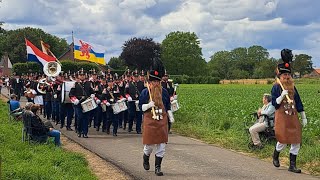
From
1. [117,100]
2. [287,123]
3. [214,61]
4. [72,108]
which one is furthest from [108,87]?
[214,61]

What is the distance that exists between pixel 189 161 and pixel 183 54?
93.6 metres

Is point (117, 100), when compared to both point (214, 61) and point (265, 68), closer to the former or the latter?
point (265, 68)

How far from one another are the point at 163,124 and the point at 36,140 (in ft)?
11.9

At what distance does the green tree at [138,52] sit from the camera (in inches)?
3068

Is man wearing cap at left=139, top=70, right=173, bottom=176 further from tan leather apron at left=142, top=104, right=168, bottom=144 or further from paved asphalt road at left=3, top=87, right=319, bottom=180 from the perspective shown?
paved asphalt road at left=3, top=87, right=319, bottom=180

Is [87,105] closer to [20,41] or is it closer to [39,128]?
[39,128]

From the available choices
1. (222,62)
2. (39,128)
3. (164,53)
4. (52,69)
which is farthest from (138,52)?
(39,128)

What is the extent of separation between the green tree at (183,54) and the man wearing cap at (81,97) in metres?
83.8

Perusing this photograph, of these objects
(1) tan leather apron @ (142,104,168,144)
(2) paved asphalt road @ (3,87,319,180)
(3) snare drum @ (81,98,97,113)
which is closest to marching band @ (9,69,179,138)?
(3) snare drum @ (81,98,97,113)

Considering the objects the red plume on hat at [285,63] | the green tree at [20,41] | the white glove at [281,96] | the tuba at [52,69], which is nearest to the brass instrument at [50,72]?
the tuba at [52,69]

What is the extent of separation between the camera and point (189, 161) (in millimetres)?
9750

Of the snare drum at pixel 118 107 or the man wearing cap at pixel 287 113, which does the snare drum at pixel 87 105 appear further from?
the man wearing cap at pixel 287 113

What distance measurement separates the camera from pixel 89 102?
13.9m

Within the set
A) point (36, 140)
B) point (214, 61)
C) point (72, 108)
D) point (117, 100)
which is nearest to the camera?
point (36, 140)
